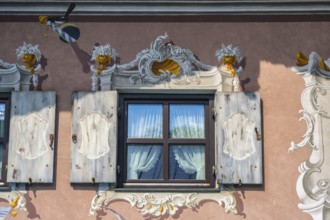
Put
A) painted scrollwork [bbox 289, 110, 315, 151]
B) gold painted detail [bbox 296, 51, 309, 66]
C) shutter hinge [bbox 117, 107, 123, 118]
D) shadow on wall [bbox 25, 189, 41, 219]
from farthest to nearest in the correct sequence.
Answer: gold painted detail [bbox 296, 51, 309, 66] → shutter hinge [bbox 117, 107, 123, 118] → painted scrollwork [bbox 289, 110, 315, 151] → shadow on wall [bbox 25, 189, 41, 219]

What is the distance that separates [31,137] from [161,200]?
1.54 meters

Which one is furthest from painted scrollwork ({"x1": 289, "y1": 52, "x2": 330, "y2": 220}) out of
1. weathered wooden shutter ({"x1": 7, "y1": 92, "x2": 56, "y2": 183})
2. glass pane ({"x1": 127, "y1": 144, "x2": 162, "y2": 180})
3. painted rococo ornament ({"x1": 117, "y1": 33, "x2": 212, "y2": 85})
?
weathered wooden shutter ({"x1": 7, "y1": 92, "x2": 56, "y2": 183})

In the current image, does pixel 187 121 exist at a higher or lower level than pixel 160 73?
lower

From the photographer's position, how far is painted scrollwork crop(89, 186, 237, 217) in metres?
9.07

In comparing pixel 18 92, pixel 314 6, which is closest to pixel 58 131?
pixel 18 92

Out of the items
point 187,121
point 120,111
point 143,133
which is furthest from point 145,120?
point 187,121

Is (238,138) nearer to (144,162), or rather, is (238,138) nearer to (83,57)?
(144,162)

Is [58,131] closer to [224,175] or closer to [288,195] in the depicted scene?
[224,175]

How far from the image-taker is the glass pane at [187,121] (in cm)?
949

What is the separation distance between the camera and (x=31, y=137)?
924 centimetres

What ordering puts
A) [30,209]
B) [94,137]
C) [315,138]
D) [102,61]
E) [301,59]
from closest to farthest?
1. [30,209]
2. [94,137]
3. [315,138]
4. [102,61]
5. [301,59]

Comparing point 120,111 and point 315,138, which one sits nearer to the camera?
point 315,138

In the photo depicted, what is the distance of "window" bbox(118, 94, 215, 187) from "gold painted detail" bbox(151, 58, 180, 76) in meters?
0.27

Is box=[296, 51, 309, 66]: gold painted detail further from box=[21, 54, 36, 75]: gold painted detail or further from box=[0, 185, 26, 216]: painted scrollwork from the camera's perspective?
box=[0, 185, 26, 216]: painted scrollwork
